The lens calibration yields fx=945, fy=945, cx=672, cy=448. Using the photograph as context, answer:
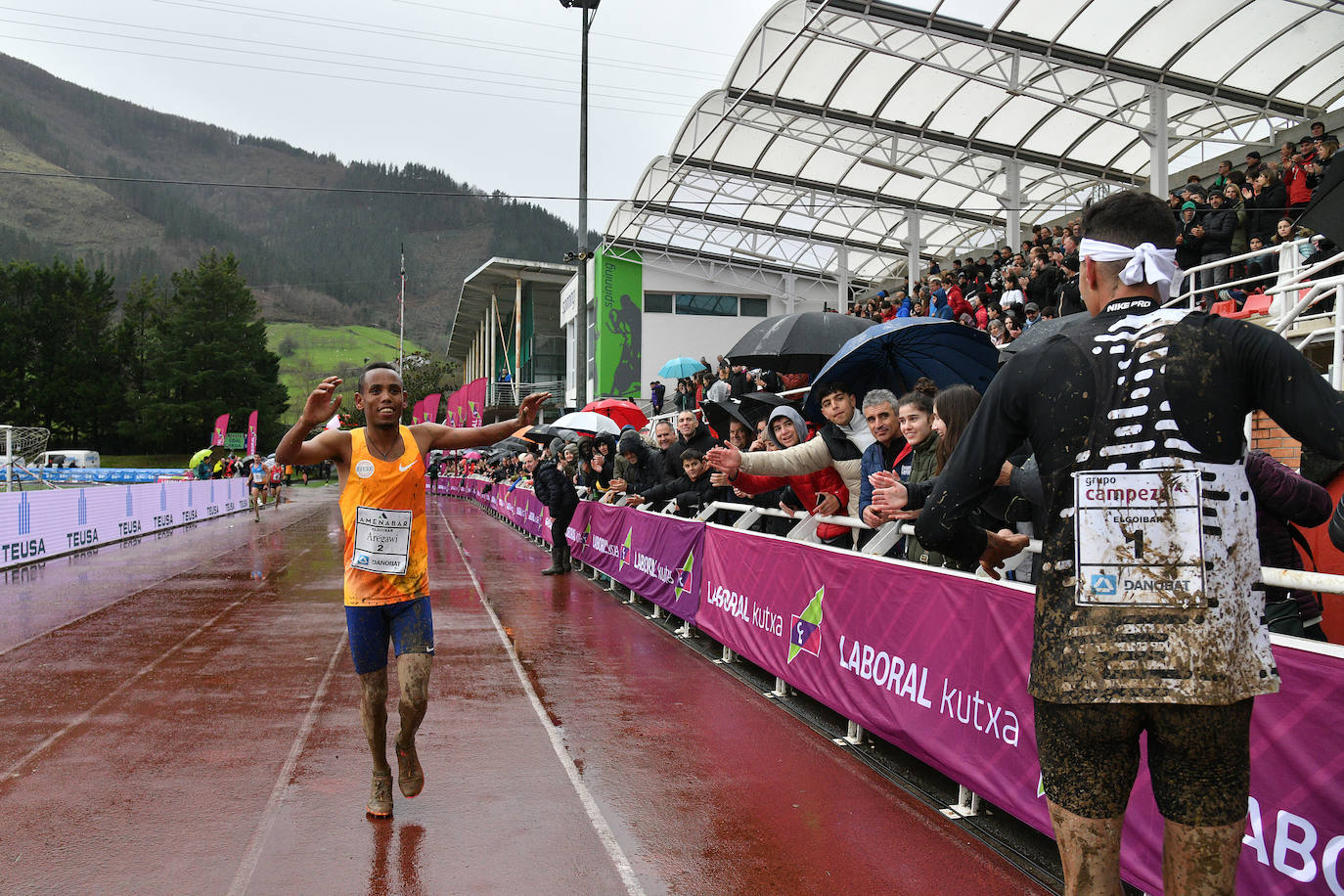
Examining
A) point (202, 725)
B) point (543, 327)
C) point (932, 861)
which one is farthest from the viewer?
point (543, 327)

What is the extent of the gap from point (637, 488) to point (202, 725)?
747 cm

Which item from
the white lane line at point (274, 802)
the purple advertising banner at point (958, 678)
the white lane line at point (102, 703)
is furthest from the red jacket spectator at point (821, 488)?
the white lane line at point (102, 703)

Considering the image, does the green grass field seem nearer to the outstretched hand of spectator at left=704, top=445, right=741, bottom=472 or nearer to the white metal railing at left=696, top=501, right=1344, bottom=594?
the white metal railing at left=696, top=501, right=1344, bottom=594

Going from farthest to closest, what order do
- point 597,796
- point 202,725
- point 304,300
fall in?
point 304,300 → point 202,725 → point 597,796

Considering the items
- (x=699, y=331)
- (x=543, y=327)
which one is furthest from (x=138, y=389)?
(x=699, y=331)

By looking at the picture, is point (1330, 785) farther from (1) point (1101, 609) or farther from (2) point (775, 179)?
(2) point (775, 179)

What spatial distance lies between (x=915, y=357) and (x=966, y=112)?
1707cm

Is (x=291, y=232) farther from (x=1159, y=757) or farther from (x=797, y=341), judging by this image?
(x=1159, y=757)

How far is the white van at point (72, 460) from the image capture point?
58.2 meters

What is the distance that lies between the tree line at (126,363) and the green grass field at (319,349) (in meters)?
49.6

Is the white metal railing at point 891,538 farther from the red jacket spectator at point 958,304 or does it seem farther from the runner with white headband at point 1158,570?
the red jacket spectator at point 958,304

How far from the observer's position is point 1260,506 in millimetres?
3869

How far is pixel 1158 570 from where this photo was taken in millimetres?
2074

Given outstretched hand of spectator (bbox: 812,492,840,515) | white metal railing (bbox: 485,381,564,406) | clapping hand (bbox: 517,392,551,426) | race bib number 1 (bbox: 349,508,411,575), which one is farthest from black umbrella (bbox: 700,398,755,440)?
white metal railing (bbox: 485,381,564,406)
